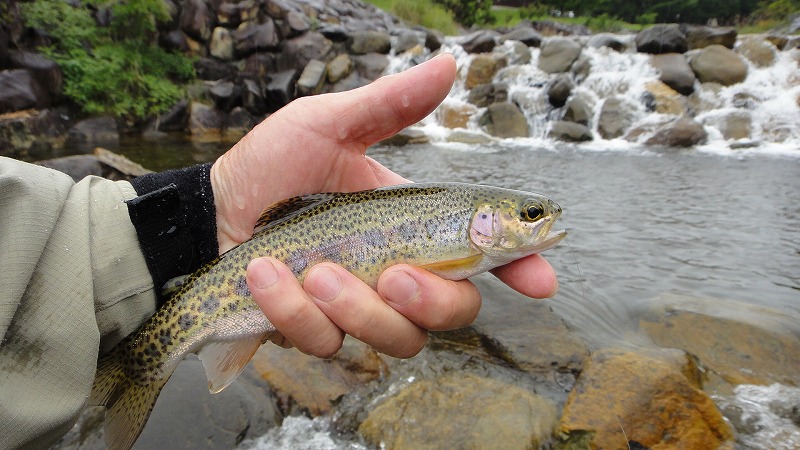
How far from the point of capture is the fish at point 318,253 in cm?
264

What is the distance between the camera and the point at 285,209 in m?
2.88

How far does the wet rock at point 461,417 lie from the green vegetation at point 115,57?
62.7 feet

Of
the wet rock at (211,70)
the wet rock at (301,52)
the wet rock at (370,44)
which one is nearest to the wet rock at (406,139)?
the wet rock at (301,52)

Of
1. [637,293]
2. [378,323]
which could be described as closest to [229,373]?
[378,323]

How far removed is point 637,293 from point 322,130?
216 inches

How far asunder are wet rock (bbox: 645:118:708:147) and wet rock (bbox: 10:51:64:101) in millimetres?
21033

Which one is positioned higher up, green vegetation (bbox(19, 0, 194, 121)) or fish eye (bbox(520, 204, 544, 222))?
fish eye (bbox(520, 204, 544, 222))

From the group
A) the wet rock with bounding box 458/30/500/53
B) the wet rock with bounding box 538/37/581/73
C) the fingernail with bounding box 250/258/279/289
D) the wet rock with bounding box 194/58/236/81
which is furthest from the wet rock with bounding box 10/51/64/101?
the fingernail with bounding box 250/258/279/289

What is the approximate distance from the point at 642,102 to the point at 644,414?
58.2 ft

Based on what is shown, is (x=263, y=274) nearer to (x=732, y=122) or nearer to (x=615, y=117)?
(x=615, y=117)

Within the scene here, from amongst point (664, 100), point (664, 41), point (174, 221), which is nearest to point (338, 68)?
point (664, 100)

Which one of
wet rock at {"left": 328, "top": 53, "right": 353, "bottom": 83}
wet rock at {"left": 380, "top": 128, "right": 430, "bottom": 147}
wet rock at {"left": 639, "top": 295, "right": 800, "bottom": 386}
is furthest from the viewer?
wet rock at {"left": 328, "top": 53, "right": 353, "bottom": 83}

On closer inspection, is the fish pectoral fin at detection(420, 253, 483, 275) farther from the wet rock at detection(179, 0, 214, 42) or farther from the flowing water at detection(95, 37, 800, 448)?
the wet rock at detection(179, 0, 214, 42)

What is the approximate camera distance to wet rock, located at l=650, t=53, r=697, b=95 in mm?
18984
